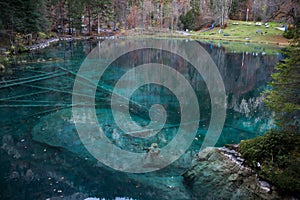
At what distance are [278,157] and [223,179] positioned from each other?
4.40 feet

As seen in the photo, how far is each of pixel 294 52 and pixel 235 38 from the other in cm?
5156

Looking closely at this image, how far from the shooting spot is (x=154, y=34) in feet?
195

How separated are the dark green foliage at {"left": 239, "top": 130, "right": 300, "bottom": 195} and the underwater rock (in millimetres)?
197

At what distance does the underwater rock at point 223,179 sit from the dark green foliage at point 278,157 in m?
0.20

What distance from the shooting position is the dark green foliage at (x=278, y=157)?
15.9 feet

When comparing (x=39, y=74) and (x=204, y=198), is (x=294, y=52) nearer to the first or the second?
(x=204, y=198)

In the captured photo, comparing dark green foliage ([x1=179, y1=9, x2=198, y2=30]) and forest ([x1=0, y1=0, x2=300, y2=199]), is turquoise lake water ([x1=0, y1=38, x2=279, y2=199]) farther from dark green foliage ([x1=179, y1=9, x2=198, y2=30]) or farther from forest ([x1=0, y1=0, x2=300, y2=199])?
Result: dark green foliage ([x1=179, y1=9, x2=198, y2=30])

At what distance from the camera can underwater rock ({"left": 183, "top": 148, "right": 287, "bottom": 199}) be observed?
17.2 ft

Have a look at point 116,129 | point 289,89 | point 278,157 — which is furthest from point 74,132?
point 289,89

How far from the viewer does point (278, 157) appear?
5.34 m

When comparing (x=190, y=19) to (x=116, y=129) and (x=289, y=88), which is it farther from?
(x=289, y=88)

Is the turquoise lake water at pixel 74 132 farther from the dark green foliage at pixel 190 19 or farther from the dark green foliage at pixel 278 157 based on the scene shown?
the dark green foliage at pixel 190 19

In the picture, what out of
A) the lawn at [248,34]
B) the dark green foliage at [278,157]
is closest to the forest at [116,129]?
the dark green foliage at [278,157]

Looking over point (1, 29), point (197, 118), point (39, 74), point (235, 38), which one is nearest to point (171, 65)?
point (39, 74)
